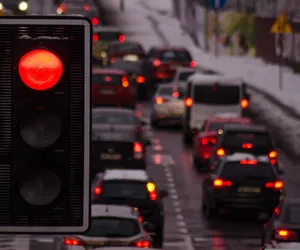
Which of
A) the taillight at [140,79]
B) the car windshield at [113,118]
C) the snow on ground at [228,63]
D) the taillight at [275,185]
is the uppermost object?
the car windshield at [113,118]

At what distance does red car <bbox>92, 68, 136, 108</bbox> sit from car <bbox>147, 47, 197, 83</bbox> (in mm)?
11989

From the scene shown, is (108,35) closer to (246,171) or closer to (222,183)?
(222,183)

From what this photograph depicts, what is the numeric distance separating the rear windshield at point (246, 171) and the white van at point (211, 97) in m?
10.8

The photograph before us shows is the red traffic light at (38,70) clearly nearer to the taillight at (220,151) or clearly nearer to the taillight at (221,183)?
the taillight at (221,183)

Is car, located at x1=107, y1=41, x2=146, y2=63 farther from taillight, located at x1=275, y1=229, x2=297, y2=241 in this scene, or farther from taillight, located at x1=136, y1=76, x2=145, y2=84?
taillight, located at x1=275, y1=229, x2=297, y2=241

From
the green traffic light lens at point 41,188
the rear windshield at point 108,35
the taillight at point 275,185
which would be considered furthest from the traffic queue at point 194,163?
the rear windshield at point 108,35

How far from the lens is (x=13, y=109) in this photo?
6.76m

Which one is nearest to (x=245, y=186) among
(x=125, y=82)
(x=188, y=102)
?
(x=188, y=102)

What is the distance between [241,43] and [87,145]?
7348 centimetres

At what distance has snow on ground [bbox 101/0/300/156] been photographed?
46.0 metres

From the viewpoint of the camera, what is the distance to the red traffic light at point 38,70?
6750mm

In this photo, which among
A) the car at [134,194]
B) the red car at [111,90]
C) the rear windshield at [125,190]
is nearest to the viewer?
the car at [134,194]

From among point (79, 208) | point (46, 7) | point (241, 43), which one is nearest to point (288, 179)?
point (46, 7)

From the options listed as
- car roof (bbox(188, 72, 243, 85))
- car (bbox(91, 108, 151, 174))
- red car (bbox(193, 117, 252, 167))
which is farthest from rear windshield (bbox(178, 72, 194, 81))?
car (bbox(91, 108, 151, 174))
